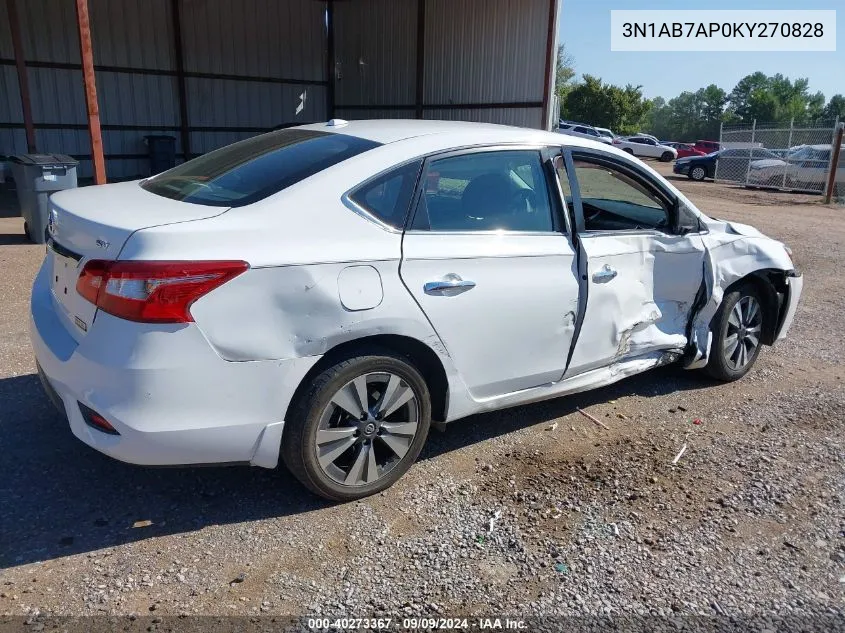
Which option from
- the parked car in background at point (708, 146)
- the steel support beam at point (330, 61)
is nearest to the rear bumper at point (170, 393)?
the steel support beam at point (330, 61)

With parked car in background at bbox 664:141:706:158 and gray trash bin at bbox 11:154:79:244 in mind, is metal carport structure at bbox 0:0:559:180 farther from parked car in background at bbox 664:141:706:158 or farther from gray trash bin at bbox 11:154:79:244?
parked car in background at bbox 664:141:706:158

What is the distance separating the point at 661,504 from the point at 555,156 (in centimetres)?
189

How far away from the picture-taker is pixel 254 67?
1834 cm

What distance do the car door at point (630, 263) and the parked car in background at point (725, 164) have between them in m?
21.7

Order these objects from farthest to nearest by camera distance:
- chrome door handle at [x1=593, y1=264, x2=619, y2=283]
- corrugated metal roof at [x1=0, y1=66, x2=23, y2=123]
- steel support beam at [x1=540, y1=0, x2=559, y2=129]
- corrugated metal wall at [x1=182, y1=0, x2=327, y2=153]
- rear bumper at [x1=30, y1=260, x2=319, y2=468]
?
corrugated metal wall at [x1=182, y1=0, x2=327, y2=153]
corrugated metal roof at [x1=0, y1=66, x2=23, y2=123]
steel support beam at [x1=540, y1=0, x2=559, y2=129]
chrome door handle at [x1=593, y1=264, x2=619, y2=283]
rear bumper at [x1=30, y1=260, x2=319, y2=468]

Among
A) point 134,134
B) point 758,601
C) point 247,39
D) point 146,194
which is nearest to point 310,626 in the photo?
point 758,601

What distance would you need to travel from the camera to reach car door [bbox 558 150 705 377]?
3.90 m

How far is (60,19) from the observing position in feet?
50.4

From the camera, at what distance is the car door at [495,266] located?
3.28m

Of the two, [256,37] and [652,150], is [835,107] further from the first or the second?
[256,37]

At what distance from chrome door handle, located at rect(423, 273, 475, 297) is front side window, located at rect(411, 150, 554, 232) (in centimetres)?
26

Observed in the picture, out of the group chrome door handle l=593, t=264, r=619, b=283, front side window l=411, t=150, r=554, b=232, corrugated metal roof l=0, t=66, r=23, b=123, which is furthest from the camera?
corrugated metal roof l=0, t=66, r=23, b=123

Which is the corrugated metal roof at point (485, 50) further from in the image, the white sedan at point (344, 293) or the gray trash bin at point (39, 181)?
the white sedan at point (344, 293)

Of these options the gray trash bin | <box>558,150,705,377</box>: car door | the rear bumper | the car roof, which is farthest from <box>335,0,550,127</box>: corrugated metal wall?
the rear bumper
